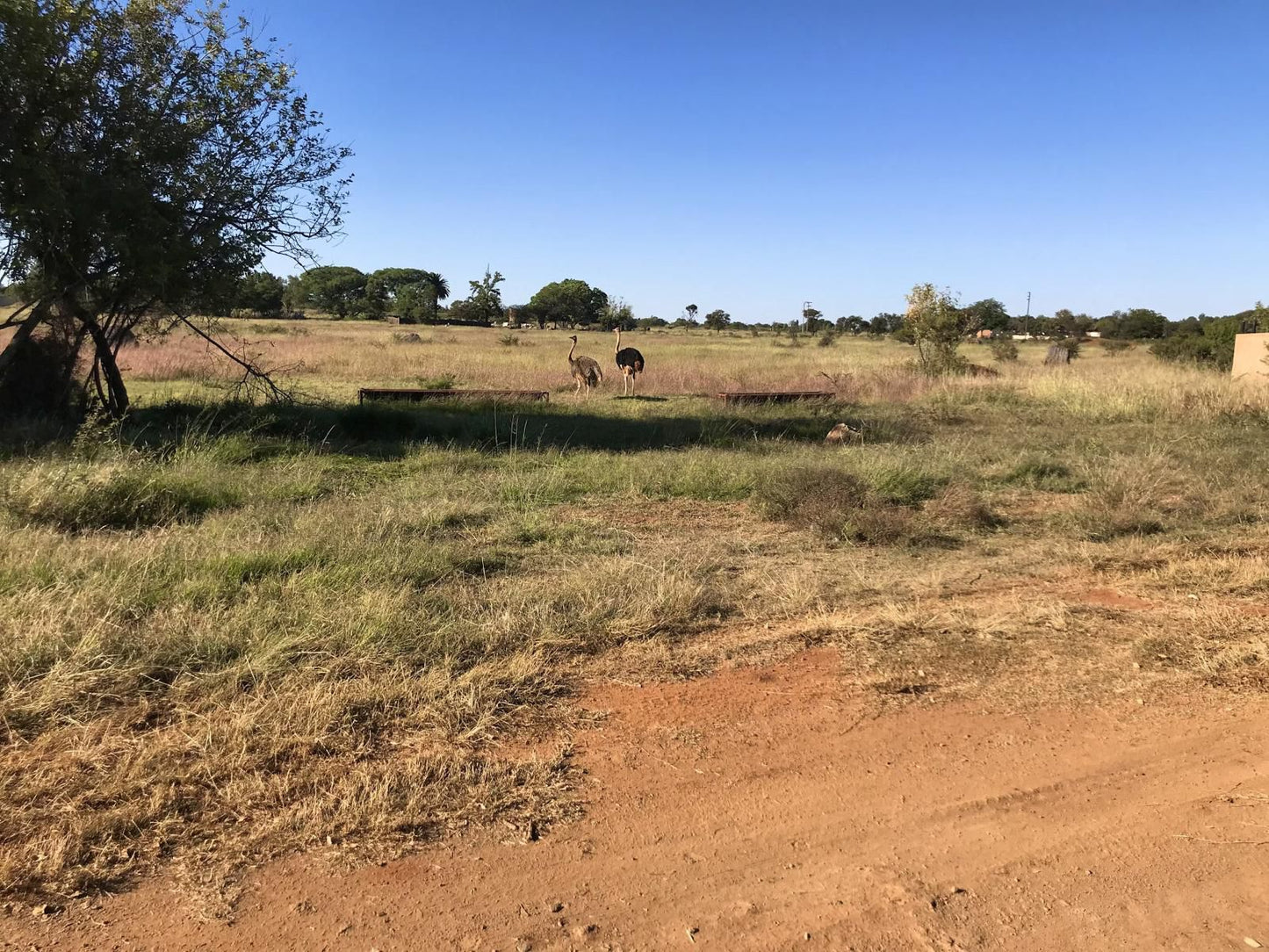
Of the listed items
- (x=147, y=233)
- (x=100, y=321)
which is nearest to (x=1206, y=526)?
(x=147, y=233)

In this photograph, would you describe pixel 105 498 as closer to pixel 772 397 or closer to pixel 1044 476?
pixel 1044 476

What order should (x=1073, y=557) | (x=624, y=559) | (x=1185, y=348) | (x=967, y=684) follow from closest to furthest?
1. (x=967, y=684)
2. (x=624, y=559)
3. (x=1073, y=557)
4. (x=1185, y=348)

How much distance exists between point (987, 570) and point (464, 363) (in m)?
22.3

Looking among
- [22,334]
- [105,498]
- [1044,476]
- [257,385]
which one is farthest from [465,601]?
[257,385]

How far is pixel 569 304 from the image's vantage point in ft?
308

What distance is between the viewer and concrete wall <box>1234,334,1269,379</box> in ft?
63.3

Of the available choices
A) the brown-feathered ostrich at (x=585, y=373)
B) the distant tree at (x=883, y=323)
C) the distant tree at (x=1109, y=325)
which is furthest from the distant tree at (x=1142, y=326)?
the brown-feathered ostrich at (x=585, y=373)

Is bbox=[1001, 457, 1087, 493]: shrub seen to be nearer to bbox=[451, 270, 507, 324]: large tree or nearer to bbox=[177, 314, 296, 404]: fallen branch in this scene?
bbox=[177, 314, 296, 404]: fallen branch

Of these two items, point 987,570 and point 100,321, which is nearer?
point 987,570

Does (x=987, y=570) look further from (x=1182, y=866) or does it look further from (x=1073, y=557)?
(x=1182, y=866)

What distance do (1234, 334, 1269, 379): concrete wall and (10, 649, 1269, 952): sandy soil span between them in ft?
63.9

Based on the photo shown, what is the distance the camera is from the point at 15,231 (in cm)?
1036

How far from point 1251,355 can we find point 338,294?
91.2 metres

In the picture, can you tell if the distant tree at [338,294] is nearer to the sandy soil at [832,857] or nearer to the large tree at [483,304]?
the large tree at [483,304]
